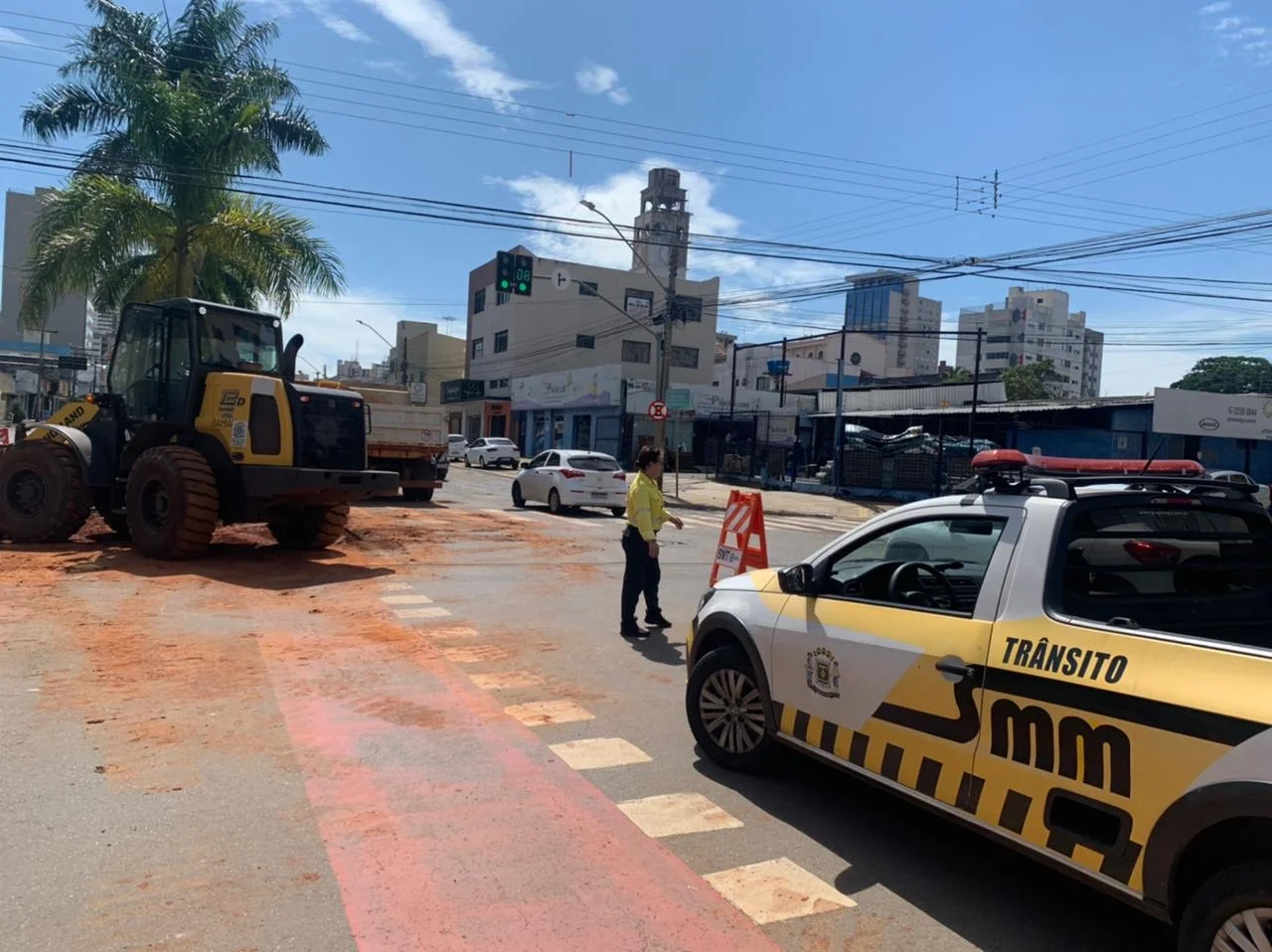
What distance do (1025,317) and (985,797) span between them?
451ft

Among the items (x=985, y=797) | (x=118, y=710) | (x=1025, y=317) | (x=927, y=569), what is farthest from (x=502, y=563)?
(x=1025, y=317)

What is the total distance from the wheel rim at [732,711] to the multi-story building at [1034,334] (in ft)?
392

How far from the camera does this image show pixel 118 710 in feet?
19.0

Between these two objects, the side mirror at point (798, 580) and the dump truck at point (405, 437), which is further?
the dump truck at point (405, 437)

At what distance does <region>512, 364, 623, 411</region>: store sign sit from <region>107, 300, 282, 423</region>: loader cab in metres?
32.1

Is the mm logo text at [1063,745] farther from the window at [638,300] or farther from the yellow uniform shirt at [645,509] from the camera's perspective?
the window at [638,300]

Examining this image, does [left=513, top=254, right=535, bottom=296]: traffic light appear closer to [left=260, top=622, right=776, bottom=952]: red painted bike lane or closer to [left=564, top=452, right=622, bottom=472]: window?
[left=564, top=452, right=622, bottom=472]: window

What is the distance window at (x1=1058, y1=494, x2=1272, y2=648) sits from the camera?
362 cm

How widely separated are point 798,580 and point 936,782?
130 cm

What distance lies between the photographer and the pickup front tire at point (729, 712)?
4910 millimetres

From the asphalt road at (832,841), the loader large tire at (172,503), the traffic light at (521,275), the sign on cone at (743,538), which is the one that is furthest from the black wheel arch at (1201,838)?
the traffic light at (521,275)

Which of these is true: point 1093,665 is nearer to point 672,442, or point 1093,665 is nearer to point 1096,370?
point 672,442

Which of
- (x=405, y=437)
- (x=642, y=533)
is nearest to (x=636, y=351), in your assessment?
(x=405, y=437)

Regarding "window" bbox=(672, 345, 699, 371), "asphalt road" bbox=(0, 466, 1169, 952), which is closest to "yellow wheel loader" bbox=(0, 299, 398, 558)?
"asphalt road" bbox=(0, 466, 1169, 952)
